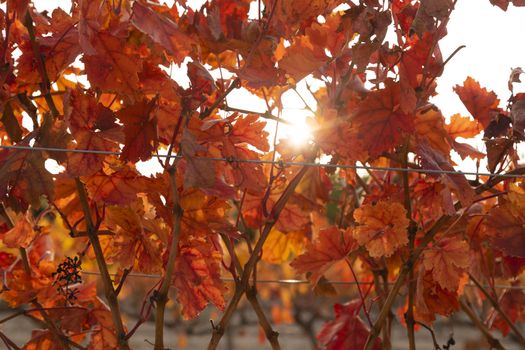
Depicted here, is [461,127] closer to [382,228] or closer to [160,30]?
[382,228]

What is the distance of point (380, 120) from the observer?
1.21 m

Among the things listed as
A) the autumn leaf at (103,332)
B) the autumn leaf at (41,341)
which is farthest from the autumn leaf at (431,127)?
the autumn leaf at (41,341)

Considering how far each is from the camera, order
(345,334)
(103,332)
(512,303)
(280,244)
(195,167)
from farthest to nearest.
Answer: (512,303) → (280,244) → (345,334) → (103,332) → (195,167)

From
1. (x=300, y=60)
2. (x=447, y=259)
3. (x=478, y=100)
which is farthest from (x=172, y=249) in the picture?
(x=478, y=100)

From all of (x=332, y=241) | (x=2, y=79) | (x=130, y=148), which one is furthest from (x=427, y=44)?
(x=2, y=79)

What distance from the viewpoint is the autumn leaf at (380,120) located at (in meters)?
1.20

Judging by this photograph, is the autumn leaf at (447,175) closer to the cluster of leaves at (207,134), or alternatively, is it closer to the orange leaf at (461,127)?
the cluster of leaves at (207,134)

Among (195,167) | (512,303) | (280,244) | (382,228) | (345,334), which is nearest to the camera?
(195,167)

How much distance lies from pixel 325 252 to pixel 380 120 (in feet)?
0.82

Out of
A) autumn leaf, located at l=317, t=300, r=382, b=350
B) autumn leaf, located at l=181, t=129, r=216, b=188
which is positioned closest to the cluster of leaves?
autumn leaf, located at l=181, t=129, r=216, b=188

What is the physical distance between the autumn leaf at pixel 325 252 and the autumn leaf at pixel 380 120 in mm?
185

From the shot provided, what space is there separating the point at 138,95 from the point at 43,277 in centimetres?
49

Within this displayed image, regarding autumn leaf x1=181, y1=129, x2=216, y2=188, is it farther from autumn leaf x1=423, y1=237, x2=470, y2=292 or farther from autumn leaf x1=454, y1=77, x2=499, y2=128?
autumn leaf x1=454, y1=77, x2=499, y2=128

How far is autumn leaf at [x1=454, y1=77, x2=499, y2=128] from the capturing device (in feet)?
4.80
